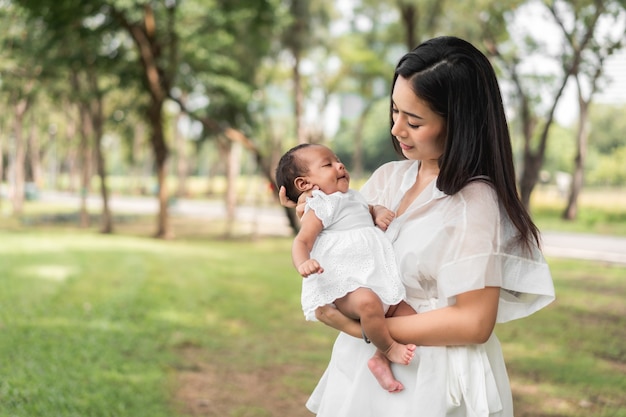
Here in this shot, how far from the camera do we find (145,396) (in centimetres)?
593

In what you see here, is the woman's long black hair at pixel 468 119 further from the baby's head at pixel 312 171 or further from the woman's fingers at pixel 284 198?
the woman's fingers at pixel 284 198

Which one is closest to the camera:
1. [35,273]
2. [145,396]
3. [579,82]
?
[145,396]

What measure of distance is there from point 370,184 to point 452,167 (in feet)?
1.51

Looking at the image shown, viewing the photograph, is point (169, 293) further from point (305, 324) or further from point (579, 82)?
point (579, 82)

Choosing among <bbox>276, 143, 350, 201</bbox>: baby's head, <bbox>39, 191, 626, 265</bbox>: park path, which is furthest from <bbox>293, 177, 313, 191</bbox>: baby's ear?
<bbox>39, 191, 626, 265</bbox>: park path

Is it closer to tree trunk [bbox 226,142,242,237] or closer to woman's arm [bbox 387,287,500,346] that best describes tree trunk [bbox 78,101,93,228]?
tree trunk [bbox 226,142,242,237]

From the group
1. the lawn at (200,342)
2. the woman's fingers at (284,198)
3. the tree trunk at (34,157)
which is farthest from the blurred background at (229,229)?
the tree trunk at (34,157)

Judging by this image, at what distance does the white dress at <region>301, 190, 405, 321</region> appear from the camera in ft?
6.21

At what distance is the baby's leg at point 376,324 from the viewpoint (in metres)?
1.86

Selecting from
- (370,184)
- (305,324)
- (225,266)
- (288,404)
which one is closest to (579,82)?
(225,266)

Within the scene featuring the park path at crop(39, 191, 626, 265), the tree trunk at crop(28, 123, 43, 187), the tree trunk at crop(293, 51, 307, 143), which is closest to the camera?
the park path at crop(39, 191, 626, 265)

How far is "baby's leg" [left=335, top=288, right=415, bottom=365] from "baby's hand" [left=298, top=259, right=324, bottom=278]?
106 mm

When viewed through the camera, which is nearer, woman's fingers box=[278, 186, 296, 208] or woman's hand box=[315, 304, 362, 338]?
woman's hand box=[315, 304, 362, 338]

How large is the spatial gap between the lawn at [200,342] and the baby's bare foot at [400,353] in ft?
13.2
